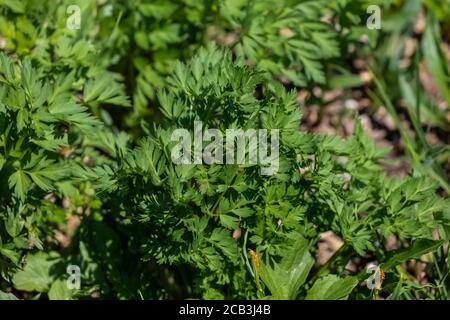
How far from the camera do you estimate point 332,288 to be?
2596 mm

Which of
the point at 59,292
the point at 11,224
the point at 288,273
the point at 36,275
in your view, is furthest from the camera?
the point at 36,275

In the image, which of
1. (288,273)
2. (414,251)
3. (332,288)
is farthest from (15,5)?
(414,251)

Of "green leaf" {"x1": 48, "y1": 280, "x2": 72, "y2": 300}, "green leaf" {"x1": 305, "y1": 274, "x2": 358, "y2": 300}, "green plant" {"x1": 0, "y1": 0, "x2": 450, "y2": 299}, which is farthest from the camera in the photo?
"green leaf" {"x1": 48, "y1": 280, "x2": 72, "y2": 300}

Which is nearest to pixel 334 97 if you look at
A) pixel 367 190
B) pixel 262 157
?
pixel 367 190

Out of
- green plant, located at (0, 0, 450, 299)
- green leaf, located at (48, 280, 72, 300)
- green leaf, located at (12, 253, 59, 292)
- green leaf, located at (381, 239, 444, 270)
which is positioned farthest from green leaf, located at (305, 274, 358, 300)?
green leaf, located at (12, 253, 59, 292)

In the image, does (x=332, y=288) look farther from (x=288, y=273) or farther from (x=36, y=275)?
(x=36, y=275)

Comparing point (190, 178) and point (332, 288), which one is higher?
point (190, 178)

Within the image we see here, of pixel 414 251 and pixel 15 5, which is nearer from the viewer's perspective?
pixel 414 251

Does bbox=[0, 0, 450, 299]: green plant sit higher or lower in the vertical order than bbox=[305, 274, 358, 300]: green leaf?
higher

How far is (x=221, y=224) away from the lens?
99.4 inches

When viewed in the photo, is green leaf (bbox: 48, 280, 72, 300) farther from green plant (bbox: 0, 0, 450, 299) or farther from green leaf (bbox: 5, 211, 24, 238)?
green leaf (bbox: 5, 211, 24, 238)

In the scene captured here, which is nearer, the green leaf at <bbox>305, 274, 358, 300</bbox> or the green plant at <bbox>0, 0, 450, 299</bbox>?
the green plant at <bbox>0, 0, 450, 299</bbox>

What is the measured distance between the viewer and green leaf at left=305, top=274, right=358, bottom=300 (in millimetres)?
2553

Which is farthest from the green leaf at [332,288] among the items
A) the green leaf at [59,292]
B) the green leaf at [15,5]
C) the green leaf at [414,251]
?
the green leaf at [15,5]
